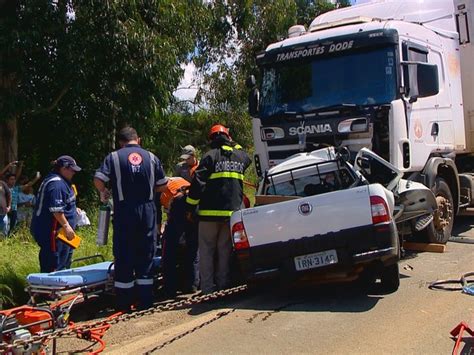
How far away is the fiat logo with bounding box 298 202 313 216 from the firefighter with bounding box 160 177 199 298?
153 centimetres

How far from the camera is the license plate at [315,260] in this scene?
5.87m

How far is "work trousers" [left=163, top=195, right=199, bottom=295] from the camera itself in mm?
6820

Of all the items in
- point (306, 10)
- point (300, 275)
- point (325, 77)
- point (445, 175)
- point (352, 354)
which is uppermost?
point (306, 10)

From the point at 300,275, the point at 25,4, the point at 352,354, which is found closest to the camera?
the point at 352,354

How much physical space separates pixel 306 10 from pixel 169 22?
40.4ft

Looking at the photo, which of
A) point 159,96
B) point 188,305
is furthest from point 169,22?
point 188,305

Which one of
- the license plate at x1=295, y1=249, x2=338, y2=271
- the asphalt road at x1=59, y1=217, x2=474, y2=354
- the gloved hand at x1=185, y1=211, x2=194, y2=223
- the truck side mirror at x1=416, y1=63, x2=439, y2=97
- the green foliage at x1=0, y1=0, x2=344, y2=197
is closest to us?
the asphalt road at x1=59, y1=217, x2=474, y2=354

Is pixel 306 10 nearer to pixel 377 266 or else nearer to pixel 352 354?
pixel 377 266

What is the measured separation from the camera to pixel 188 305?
6.41 metres

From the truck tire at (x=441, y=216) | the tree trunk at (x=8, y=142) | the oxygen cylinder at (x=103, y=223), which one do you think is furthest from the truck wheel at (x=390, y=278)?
the tree trunk at (x=8, y=142)

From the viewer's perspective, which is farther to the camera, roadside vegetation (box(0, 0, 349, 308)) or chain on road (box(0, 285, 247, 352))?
roadside vegetation (box(0, 0, 349, 308))

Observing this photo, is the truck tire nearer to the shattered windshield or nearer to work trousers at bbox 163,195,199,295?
the shattered windshield

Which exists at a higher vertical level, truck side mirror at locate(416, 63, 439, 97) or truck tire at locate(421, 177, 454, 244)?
truck side mirror at locate(416, 63, 439, 97)

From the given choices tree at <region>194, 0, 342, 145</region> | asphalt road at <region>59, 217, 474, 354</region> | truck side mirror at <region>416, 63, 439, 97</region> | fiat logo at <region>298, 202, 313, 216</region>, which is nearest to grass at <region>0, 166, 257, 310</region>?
asphalt road at <region>59, 217, 474, 354</region>
